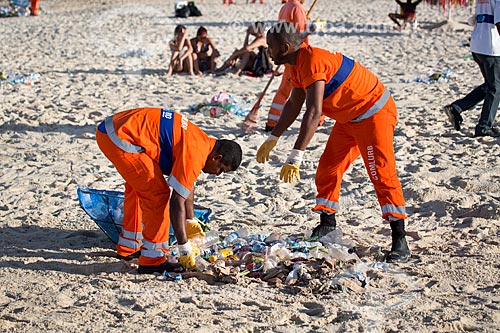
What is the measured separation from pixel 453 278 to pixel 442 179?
2.13 meters

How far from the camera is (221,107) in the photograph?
8.92 metres

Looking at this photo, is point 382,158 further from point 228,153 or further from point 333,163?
point 228,153

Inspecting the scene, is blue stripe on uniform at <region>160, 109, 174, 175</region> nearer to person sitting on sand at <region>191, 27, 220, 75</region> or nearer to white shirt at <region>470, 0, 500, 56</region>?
white shirt at <region>470, 0, 500, 56</region>

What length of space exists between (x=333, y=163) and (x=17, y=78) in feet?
25.7

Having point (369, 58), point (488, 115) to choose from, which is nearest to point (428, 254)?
point (488, 115)

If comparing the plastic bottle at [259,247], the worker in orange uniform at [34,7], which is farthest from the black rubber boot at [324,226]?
the worker in orange uniform at [34,7]

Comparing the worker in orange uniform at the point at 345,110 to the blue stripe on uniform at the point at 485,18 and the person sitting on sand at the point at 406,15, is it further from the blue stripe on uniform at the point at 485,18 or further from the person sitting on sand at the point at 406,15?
the person sitting on sand at the point at 406,15

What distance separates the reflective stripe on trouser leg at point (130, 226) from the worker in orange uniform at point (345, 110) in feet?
2.82

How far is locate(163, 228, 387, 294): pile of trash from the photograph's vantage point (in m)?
4.22

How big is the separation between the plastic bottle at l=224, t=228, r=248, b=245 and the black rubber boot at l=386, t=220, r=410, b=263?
101 cm

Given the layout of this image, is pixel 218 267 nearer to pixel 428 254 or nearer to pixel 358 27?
pixel 428 254

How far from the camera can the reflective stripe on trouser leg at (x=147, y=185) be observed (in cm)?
427

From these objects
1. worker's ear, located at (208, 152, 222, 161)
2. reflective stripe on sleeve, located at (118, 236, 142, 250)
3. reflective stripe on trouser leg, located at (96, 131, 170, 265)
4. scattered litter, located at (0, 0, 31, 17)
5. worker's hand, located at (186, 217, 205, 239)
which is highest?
worker's ear, located at (208, 152, 222, 161)

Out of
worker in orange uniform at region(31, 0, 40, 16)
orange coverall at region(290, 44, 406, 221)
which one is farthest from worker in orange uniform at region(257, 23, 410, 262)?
worker in orange uniform at region(31, 0, 40, 16)
